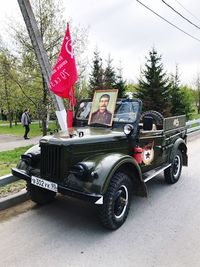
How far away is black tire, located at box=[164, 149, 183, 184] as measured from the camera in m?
5.66

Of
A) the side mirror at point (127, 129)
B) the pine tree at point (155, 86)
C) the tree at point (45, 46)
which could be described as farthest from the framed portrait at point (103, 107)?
the pine tree at point (155, 86)

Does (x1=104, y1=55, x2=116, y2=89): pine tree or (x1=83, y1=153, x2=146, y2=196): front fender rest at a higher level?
(x1=104, y1=55, x2=116, y2=89): pine tree

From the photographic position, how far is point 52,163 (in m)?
3.71

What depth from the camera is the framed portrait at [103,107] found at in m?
4.82

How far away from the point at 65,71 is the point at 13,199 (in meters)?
2.78

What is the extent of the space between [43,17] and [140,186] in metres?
9.95

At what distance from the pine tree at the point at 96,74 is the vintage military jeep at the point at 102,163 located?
1196cm

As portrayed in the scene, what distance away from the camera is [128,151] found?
4.40m

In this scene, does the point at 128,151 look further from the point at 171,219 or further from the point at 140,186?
the point at 171,219

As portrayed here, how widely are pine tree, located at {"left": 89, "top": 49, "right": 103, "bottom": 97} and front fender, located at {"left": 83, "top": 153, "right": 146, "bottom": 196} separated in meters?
12.9

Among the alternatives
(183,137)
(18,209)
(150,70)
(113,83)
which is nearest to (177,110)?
(150,70)

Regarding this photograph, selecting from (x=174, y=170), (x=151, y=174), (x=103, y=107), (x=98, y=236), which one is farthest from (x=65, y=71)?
(x=98, y=236)

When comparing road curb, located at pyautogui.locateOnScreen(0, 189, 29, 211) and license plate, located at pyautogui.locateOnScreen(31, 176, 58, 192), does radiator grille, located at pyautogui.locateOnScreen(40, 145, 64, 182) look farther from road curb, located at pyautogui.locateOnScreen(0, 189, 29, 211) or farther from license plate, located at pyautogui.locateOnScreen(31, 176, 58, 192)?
road curb, located at pyautogui.locateOnScreen(0, 189, 29, 211)

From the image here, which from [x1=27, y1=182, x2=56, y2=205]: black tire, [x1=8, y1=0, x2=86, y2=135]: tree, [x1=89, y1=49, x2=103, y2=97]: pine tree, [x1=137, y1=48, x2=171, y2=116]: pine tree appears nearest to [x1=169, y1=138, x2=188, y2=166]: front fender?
[x1=27, y1=182, x2=56, y2=205]: black tire
